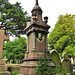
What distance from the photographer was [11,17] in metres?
21.8

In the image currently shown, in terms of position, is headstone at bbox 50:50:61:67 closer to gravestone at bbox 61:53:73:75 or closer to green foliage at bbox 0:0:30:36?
gravestone at bbox 61:53:73:75

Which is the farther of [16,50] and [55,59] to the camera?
[16,50]

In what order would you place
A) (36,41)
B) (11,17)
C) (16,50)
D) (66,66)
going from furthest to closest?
(16,50) → (11,17) → (66,66) → (36,41)

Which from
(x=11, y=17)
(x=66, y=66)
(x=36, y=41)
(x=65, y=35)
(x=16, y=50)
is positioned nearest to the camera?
(x=36, y=41)

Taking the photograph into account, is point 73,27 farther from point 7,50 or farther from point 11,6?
point 7,50

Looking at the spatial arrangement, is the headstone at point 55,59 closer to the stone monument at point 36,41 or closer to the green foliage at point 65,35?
the stone monument at point 36,41

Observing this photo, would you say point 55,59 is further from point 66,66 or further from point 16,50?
point 16,50

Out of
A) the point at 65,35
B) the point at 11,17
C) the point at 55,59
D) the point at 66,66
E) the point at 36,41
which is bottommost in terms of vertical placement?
the point at 66,66

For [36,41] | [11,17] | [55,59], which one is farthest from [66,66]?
[11,17]

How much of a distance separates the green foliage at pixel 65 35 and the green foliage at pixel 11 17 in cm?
792

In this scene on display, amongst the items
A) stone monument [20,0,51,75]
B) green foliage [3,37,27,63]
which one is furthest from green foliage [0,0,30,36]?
stone monument [20,0,51,75]

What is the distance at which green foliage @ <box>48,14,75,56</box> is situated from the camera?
23500mm

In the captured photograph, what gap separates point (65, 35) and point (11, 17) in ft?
39.6

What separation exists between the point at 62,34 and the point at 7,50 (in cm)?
1703
